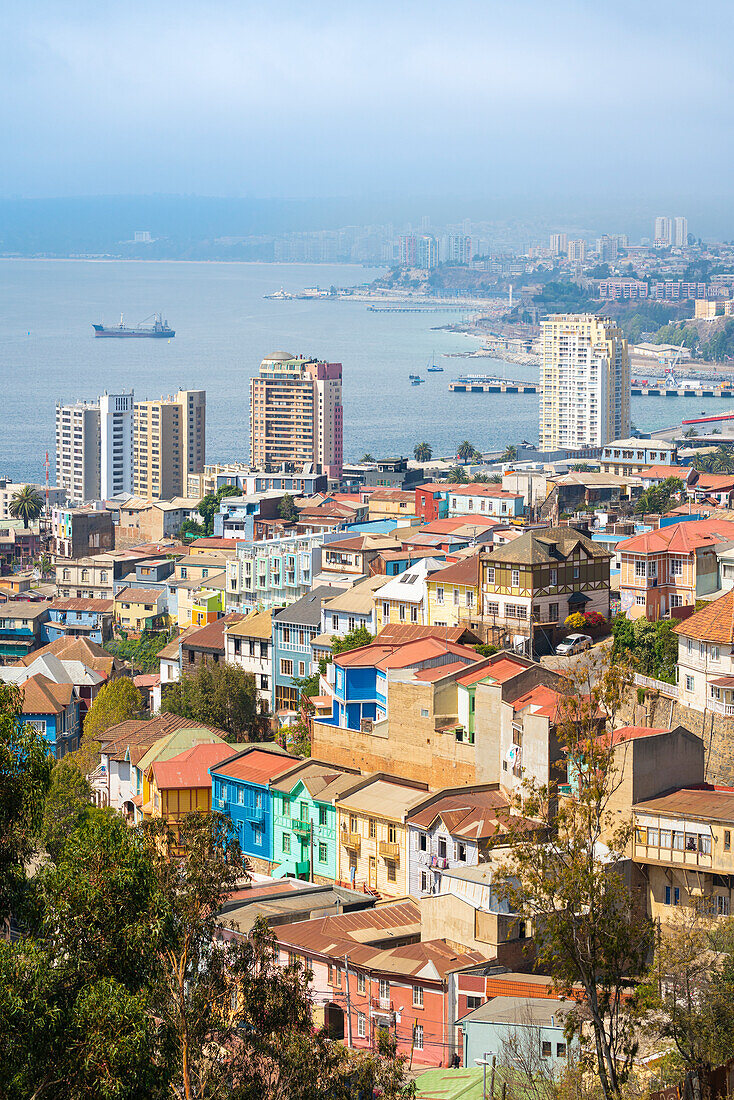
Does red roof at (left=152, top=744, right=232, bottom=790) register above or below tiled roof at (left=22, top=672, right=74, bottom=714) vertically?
above

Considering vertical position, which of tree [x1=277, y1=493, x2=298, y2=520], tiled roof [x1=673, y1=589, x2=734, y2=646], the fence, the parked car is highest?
tiled roof [x1=673, y1=589, x2=734, y2=646]

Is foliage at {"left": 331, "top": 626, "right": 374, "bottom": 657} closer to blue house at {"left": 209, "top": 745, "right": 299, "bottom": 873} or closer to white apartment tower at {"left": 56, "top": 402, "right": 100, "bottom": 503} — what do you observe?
blue house at {"left": 209, "top": 745, "right": 299, "bottom": 873}

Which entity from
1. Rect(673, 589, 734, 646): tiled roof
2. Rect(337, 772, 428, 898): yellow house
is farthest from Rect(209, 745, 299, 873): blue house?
Rect(673, 589, 734, 646): tiled roof

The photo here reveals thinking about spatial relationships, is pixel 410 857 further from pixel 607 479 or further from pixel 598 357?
pixel 598 357

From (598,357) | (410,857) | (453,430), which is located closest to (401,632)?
(410,857)

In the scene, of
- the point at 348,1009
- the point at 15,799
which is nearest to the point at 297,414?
the point at 348,1009

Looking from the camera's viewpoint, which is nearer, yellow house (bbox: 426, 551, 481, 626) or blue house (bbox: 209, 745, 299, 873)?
blue house (bbox: 209, 745, 299, 873)

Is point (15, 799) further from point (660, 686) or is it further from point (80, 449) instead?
point (80, 449)
